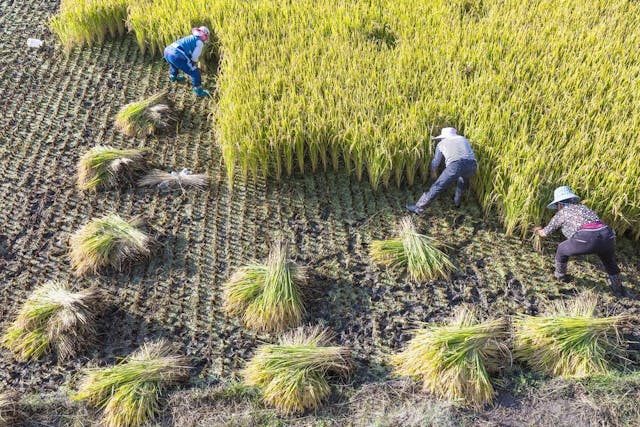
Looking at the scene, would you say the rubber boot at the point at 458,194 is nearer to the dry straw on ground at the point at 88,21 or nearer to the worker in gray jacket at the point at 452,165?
the worker in gray jacket at the point at 452,165

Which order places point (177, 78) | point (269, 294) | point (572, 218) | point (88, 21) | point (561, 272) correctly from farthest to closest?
point (88, 21) → point (177, 78) → point (561, 272) → point (572, 218) → point (269, 294)

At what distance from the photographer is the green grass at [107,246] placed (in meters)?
2.99


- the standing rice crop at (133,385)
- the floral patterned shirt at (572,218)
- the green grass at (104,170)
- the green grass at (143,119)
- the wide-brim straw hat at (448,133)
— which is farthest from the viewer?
the green grass at (143,119)

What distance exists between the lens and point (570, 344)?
258cm

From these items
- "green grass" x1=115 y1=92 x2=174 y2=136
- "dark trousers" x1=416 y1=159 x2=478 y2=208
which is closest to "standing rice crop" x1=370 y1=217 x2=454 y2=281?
"dark trousers" x1=416 y1=159 x2=478 y2=208

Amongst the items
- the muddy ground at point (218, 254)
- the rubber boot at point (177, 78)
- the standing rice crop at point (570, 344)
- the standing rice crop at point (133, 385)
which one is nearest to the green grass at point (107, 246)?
the muddy ground at point (218, 254)

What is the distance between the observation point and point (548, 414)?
243 centimetres

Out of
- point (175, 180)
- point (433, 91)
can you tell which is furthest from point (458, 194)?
point (175, 180)

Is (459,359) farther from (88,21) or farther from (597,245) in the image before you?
(88,21)

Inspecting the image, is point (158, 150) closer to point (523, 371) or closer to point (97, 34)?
point (97, 34)

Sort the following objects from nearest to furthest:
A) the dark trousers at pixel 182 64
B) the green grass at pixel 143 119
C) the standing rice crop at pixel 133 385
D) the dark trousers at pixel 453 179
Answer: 1. the standing rice crop at pixel 133 385
2. the dark trousers at pixel 453 179
3. the green grass at pixel 143 119
4. the dark trousers at pixel 182 64

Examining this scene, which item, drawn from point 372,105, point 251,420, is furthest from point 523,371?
point 372,105

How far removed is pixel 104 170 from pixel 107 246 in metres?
0.75

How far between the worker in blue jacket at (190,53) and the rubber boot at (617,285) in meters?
3.20
